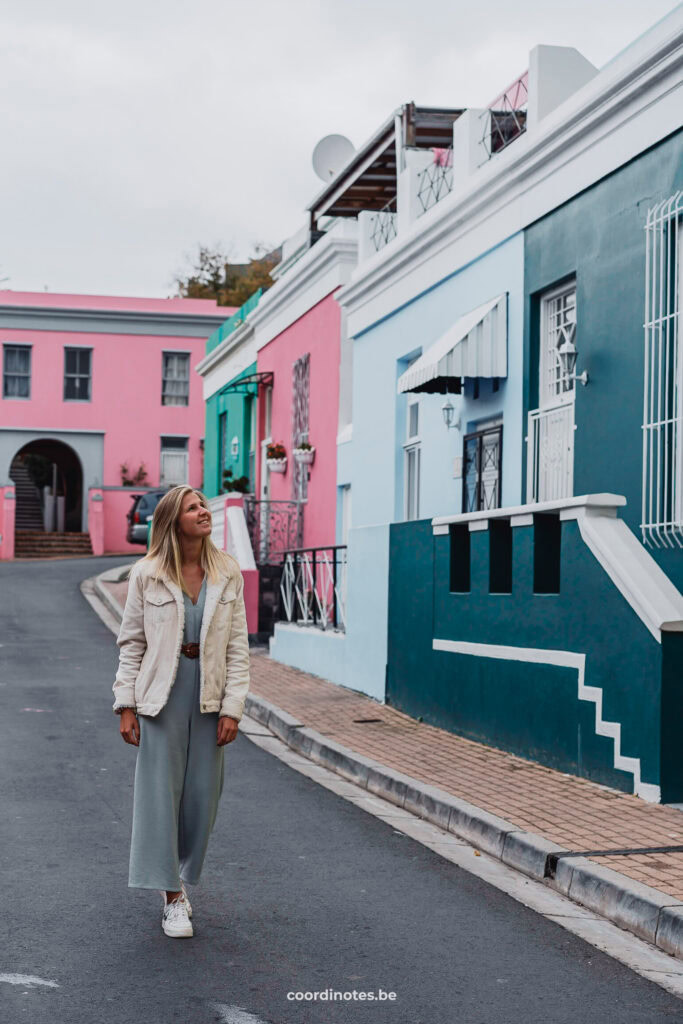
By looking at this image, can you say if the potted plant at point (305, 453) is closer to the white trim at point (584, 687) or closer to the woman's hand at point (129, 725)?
the white trim at point (584, 687)

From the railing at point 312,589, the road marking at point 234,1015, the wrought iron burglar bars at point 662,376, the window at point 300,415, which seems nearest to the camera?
the road marking at point 234,1015

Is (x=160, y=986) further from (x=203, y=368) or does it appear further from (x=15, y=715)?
(x=203, y=368)

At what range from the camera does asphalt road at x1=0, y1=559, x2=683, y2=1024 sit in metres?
4.60

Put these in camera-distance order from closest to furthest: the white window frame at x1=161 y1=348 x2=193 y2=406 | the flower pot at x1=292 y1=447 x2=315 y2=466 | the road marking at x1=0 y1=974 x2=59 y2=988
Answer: the road marking at x1=0 y1=974 x2=59 y2=988 < the flower pot at x1=292 y1=447 x2=315 y2=466 < the white window frame at x1=161 y1=348 x2=193 y2=406

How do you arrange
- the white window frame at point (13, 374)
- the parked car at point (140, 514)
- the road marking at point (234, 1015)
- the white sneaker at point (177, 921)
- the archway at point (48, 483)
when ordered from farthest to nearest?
1. the archway at point (48, 483)
2. the white window frame at point (13, 374)
3. the parked car at point (140, 514)
4. the white sneaker at point (177, 921)
5. the road marking at point (234, 1015)

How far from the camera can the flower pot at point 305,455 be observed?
20625 mm

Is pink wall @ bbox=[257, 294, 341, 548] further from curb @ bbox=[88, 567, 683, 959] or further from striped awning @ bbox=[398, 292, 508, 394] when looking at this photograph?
curb @ bbox=[88, 567, 683, 959]

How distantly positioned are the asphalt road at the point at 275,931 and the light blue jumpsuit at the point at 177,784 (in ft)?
0.98

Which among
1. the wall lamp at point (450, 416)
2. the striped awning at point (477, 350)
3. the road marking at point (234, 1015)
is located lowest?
the road marking at point (234, 1015)

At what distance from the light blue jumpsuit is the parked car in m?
28.0

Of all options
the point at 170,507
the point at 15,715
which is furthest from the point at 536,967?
the point at 15,715

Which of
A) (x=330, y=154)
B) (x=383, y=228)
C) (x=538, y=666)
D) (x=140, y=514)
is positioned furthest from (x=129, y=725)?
(x=140, y=514)

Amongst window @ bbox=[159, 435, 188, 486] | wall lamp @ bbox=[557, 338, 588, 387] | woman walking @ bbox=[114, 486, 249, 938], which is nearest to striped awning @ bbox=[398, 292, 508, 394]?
wall lamp @ bbox=[557, 338, 588, 387]

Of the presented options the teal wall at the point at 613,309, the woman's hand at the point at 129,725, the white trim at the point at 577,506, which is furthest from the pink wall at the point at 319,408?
the woman's hand at the point at 129,725
